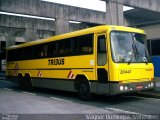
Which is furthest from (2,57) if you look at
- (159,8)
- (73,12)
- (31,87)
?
(31,87)

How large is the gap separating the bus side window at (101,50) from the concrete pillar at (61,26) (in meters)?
13.8

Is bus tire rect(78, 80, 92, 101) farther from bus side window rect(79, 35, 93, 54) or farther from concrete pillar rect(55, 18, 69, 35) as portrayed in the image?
concrete pillar rect(55, 18, 69, 35)

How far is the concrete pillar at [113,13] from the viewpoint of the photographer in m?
21.9

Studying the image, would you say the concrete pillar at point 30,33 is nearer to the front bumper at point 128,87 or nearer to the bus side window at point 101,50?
the bus side window at point 101,50

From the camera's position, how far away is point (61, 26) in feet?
85.0

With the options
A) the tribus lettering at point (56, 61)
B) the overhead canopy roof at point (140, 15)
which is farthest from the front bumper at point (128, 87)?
the overhead canopy roof at point (140, 15)

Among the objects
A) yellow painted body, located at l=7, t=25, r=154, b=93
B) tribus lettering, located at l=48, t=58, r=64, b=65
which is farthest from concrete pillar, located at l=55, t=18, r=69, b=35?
tribus lettering, located at l=48, t=58, r=64, b=65

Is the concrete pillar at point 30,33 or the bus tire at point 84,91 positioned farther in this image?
the concrete pillar at point 30,33

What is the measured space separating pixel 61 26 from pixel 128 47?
48.1 ft

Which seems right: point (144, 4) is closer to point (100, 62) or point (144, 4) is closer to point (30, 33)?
point (30, 33)

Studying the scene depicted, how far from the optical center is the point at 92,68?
12.3m

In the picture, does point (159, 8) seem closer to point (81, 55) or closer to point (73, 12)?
point (73, 12)

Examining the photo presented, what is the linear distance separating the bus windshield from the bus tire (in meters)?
2.04

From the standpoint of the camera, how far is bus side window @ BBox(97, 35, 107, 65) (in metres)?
11.7
